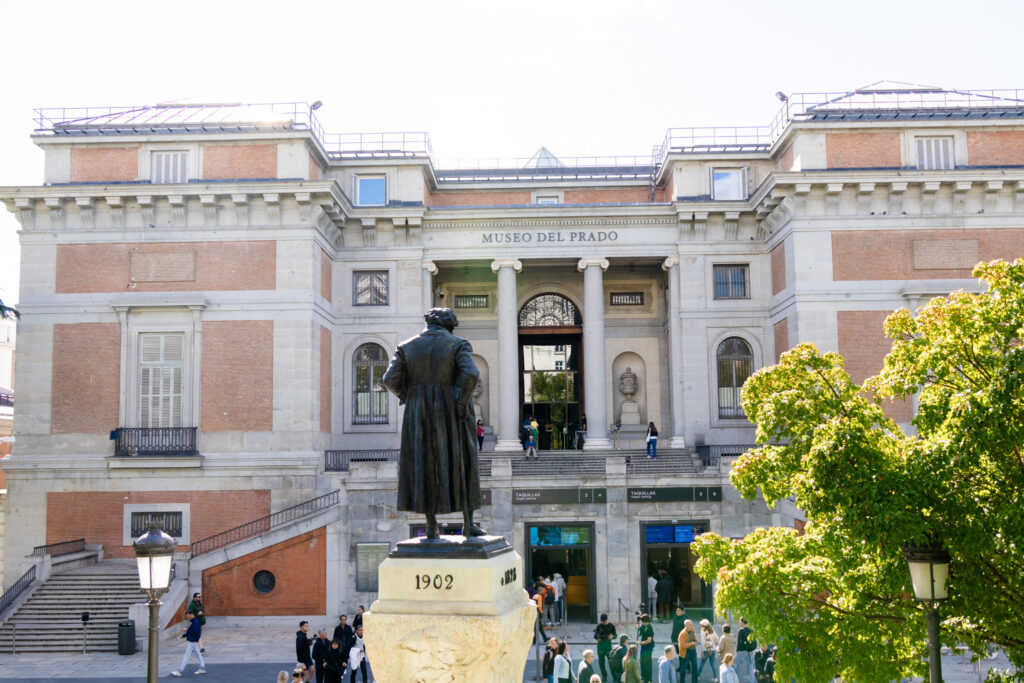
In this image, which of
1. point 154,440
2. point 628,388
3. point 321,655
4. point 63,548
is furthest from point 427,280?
point 321,655

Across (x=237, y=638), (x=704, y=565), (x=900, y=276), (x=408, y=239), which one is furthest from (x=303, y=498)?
(x=900, y=276)

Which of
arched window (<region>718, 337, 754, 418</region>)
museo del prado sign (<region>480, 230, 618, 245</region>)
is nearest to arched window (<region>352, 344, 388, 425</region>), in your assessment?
museo del prado sign (<region>480, 230, 618, 245</region>)

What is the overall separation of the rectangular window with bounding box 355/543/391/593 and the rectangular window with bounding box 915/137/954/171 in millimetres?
21654

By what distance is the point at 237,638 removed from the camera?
24500mm

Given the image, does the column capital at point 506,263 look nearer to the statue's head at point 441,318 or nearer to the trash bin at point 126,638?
the trash bin at point 126,638

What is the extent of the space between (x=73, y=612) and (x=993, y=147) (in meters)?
31.8

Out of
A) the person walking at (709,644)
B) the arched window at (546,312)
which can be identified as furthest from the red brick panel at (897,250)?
the person walking at (709,644)

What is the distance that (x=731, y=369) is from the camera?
33156 mm

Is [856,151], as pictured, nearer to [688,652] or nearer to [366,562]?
[688,652]

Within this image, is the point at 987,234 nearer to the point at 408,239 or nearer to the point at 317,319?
the point at 408,239

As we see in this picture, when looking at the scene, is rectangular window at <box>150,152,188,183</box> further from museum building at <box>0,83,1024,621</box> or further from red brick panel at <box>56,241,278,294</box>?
red brick panel at <box>56,241,278,294</box>

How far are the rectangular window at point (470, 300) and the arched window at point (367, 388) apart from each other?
5.20m

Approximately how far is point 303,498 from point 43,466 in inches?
326

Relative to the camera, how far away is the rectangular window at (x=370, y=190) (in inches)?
1331
